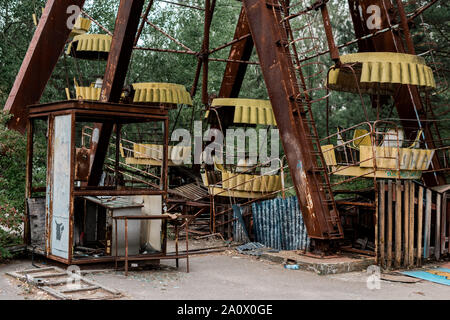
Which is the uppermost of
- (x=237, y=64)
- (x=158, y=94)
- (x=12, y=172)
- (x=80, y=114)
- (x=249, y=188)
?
(x=237, y=64)

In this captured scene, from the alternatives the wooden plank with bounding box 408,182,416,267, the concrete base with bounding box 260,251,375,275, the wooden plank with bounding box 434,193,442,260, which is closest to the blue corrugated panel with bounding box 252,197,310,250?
the concrete base with bounding box 260,251,375,275

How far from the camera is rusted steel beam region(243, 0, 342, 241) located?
11.5 m

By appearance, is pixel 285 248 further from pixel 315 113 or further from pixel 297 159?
pixel 315 113

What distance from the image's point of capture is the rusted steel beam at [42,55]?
50.0ft

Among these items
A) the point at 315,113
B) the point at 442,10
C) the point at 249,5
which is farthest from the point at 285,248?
the point at 315,113

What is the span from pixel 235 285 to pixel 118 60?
25.9ft

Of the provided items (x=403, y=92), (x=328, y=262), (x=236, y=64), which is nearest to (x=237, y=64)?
(x=236, y=64)

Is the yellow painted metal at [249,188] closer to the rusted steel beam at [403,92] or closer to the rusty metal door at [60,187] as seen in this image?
the rusted steel beam at [403,92]

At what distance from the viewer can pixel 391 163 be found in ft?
40.2

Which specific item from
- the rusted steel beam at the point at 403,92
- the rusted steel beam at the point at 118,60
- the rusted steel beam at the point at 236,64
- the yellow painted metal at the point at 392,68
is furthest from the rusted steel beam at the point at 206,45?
the yellow painted metal at the point at 392,68

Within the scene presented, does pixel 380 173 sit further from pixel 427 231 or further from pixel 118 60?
pixel 118 60

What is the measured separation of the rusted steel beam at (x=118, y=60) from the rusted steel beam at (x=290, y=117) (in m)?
3.68

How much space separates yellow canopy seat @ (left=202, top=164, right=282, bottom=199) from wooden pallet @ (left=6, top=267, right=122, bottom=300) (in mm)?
7010
